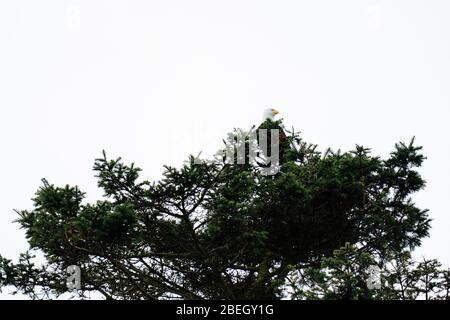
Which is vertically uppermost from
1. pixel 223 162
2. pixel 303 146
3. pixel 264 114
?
pixel 264 114

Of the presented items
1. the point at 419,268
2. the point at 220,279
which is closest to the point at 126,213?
the point at 220,279

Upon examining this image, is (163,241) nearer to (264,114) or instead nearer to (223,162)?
(223,162)

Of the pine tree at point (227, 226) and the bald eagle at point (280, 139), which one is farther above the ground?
the bald eagle at point (280, 139)

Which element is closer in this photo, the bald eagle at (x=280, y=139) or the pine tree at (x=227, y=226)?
the pine tree at (x=227, y=226)

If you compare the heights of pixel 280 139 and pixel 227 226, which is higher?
pixel 280 139

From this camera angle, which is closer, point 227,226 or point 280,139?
point 227,226

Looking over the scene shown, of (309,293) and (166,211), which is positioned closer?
(309,293)

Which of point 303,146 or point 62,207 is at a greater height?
point 303,146

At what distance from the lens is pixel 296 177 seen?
11875 mm

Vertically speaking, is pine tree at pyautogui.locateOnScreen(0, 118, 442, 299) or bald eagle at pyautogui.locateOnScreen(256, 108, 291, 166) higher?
bald eagle at pyautogui.locateOnScreen(256, 108, 291, 166)

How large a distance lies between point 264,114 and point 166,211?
889 cm

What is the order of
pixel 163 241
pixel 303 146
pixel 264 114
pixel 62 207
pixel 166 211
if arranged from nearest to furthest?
pixel 62 207 → pixel 166 211 → pixel 163 241 → pixel 303 146 → pixel 264 114

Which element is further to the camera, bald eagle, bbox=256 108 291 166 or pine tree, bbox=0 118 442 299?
bald eagle, bbox=256 108 291 166
